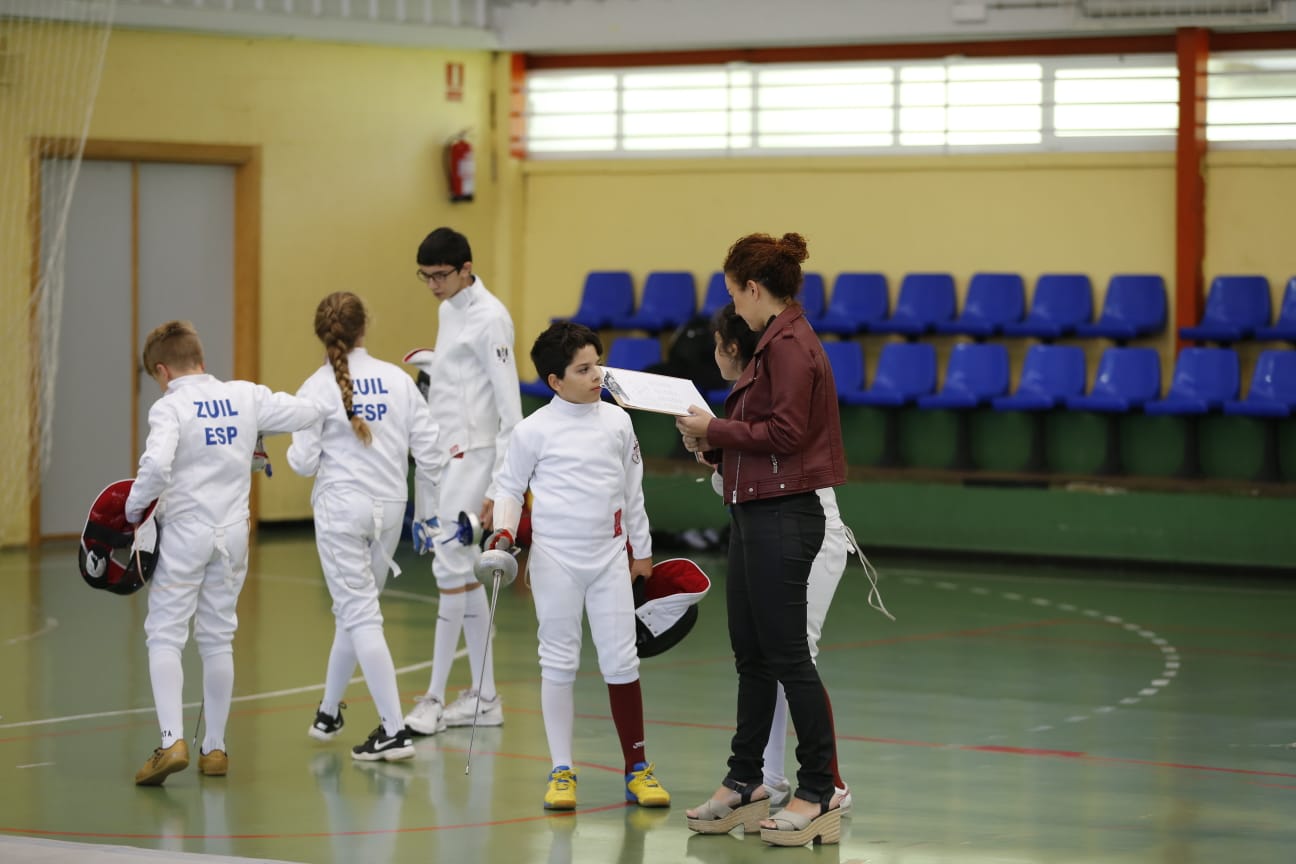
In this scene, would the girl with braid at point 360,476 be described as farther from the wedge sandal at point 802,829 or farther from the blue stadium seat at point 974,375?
the blue stadium seat at point 974,375

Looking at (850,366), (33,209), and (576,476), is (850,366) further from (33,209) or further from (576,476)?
(576,476)

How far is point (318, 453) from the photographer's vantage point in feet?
22.9

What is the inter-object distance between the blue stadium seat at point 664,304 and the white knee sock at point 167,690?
8.73m

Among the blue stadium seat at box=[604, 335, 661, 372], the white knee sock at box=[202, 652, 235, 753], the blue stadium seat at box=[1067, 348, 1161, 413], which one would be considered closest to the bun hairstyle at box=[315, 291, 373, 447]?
the white knee sock at box=[202, 652, 235, 753]

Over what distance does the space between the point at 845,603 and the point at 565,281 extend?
18.2 ft

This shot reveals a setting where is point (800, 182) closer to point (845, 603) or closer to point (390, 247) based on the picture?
point (390, 247)

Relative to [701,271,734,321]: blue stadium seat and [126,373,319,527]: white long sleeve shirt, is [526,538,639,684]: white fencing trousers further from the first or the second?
[701,271,734,321]: blue stadium seat

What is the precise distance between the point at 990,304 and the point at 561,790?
876 centimetres

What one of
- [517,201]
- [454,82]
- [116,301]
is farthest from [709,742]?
[454,82]

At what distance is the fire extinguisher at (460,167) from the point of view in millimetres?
15336

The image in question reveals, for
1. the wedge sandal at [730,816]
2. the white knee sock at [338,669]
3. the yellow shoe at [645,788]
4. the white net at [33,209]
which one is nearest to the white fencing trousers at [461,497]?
the white knee sock at [338,669]

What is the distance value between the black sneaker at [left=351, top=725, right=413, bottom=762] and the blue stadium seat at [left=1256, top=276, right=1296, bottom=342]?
26.8 ft

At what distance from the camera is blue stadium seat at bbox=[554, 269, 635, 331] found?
1526cm

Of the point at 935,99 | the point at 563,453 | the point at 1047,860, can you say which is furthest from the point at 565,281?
the point at 1047,860
